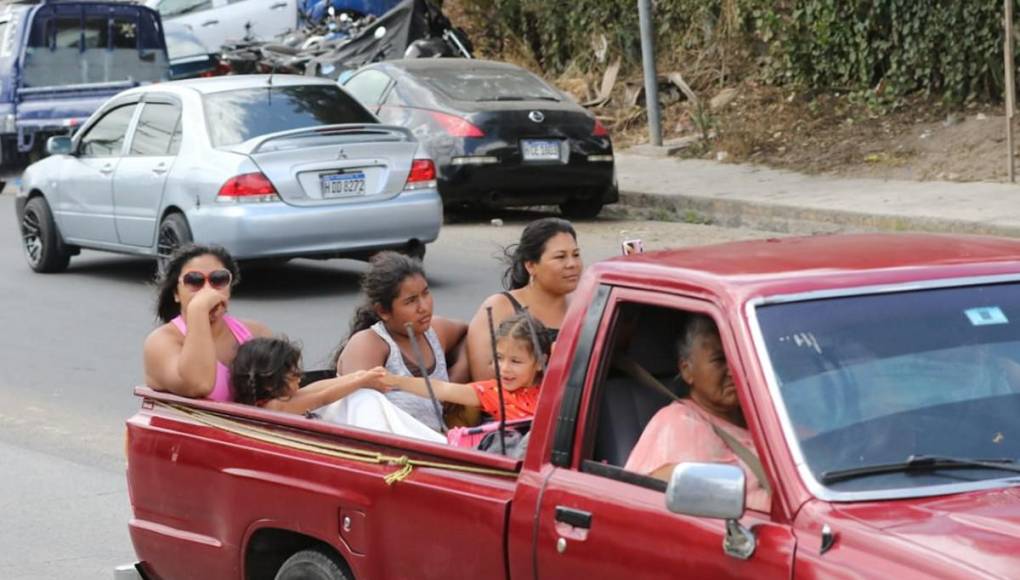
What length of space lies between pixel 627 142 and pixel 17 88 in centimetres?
731

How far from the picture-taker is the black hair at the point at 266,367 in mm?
6285

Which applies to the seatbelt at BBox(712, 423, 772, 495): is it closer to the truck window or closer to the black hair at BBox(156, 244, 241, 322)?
the truck window

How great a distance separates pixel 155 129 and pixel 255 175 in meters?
1.59

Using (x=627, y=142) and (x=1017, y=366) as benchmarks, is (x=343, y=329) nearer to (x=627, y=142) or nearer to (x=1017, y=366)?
(x=1017, y=366)

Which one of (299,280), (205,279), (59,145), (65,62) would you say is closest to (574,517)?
(205,279)

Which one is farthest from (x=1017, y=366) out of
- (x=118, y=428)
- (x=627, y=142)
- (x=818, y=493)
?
(x=627, y=142)

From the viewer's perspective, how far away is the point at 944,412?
13.9ft

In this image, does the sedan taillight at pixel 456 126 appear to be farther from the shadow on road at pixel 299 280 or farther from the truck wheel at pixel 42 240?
the truck wheel at pixel 42 240

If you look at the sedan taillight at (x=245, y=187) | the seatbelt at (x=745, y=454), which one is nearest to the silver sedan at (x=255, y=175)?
the sedan taillight at (x=245, y=187)

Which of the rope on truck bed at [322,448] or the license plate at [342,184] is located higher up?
the license plate at [342,184]

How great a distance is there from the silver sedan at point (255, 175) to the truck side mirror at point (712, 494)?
977 cm

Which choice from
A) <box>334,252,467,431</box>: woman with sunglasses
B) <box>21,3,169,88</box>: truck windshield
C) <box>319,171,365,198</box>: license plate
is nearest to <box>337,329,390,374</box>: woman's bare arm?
<box>334,252,467,431</box>: woman with sunglasses

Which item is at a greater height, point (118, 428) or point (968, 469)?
point (968, 469)

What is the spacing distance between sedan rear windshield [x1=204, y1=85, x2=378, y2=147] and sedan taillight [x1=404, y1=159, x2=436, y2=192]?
759 millimetres
